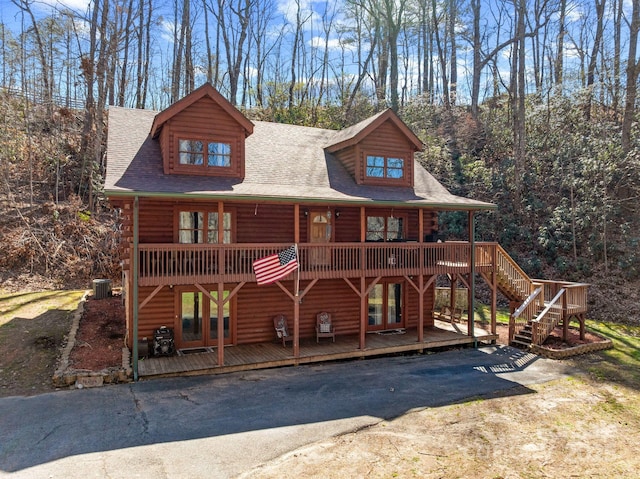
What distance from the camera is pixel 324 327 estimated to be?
14.9 meters

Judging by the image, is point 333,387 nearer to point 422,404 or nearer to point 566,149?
point 422,404

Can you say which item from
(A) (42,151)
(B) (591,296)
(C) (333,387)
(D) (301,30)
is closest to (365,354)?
(C) (333,387)

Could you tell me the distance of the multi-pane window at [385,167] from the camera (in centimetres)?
1622

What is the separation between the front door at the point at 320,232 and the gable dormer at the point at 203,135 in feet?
10.1

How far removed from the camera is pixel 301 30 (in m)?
41.0

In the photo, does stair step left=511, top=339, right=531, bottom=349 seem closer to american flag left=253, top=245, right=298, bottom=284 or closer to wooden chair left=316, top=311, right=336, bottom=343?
wooden chair left=316, top=311, right=336, bottom=343

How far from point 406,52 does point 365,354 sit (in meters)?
38.5

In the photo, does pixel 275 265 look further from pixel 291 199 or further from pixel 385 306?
pixel 385 306

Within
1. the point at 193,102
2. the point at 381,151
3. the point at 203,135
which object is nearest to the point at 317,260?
the point at 381,151

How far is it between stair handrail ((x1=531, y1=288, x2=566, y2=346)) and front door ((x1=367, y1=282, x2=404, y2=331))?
4725 mm

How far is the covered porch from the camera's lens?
11586 millimetres

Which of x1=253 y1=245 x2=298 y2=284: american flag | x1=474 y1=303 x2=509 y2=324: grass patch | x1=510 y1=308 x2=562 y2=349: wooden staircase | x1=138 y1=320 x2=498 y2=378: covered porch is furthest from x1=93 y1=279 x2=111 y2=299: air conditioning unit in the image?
x1=510 y1=308 x2=562 y2=349: wooden staircase

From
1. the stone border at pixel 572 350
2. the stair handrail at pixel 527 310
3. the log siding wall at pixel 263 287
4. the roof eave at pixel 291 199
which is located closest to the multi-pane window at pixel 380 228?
the log siding wall at pixel 263 287

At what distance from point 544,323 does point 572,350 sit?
123 centimetres
